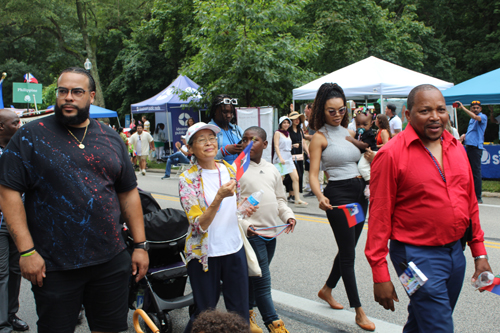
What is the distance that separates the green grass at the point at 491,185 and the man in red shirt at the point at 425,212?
30.4 ft

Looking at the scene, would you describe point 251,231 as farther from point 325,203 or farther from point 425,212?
point 425,212

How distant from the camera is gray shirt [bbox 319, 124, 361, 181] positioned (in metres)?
3.81

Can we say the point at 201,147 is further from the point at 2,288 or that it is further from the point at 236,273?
the point at 2,288

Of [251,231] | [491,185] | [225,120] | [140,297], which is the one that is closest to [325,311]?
[251,231]

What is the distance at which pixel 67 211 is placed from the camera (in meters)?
2.50

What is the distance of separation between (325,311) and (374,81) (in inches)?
380

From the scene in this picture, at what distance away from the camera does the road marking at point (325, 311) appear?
12.6 feet

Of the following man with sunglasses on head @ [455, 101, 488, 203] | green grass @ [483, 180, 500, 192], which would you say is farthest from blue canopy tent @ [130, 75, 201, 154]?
man with sunglasses on head @ [455, 101, 488, 203]

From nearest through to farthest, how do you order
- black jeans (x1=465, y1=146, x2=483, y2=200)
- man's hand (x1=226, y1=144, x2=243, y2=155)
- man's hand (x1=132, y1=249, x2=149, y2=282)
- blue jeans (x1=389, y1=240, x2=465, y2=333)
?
blue jeans (x1=389, y1=240, x2=465, y2=333), man's hand (x1=132, y1=249, x2=149, y2=282), man's hand (x1=226, y1=144, x2=243, y2=155), black jeans (x1=465, y1=146, x2=483, y2=200)

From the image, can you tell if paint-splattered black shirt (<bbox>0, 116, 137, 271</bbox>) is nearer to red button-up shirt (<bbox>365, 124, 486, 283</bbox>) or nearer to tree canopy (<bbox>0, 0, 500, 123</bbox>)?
red button-up shirt (<bbox>365, 124, 486, 283</bbox>)

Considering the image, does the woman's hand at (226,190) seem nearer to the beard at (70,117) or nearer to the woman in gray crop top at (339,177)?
the beard at (70,117)

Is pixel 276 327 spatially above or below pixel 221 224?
below

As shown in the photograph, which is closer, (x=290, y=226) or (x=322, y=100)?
(x=290, y=226)

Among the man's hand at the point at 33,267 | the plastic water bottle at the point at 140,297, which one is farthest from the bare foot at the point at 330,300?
the man's hand at the point at 33,267
